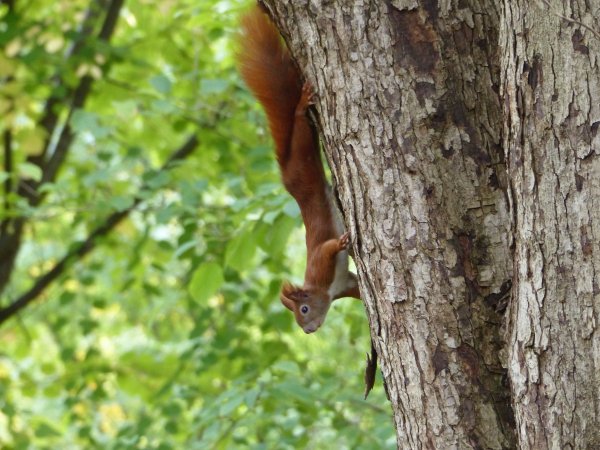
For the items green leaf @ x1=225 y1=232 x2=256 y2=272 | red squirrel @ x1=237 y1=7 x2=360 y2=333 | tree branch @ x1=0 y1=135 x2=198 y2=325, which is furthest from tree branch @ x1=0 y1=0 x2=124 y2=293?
green leaf @ x1=225 y1=232 x2=256 y2=272

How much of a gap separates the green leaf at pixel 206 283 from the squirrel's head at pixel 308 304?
0.32m

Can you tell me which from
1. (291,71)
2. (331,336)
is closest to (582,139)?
(291,71)

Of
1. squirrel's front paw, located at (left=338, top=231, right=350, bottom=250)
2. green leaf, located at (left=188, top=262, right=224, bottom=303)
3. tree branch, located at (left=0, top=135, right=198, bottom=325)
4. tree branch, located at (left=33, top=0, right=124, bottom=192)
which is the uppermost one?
tree branch, located at (left=33, top=0, right=124, bottom=192)

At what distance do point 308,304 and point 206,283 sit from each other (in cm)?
42

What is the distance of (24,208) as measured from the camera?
3877mm

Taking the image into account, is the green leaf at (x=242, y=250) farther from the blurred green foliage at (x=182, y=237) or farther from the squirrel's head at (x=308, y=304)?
the squirrel's head at (x=308, y=304)

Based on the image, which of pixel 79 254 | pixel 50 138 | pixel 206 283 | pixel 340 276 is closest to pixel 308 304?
pixel 340 276

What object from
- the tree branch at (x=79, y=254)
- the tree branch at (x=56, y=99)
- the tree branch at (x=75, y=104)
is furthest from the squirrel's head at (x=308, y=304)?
the tree branch at (x=56, y=99)

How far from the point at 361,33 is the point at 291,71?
82cm

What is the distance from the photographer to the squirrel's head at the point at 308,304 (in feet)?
11.1

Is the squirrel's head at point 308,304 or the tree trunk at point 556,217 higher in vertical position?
the tree trunk at point 556,217

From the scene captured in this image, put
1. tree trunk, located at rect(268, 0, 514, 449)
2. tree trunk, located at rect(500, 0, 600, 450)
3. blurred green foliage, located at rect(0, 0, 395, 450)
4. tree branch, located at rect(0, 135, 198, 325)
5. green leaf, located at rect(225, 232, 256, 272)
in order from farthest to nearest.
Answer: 1. tree branch, located at rect(0, 135, 198, 325)
2. blurred green foliage, located at rect(0, 0, 395, 450)
3. green leaf, located at rect(225, 232, 256, 272)
4. tree trunk, located at rect(268, 0, 514, 449)
5. tree trunk, located at rect(500, 0, 600, 450)

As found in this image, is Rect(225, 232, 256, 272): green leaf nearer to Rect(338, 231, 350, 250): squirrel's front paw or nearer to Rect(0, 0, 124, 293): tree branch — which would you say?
Rect(338, 231, 350, 250): squirrel's front paw

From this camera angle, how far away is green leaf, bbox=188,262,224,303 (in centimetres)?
320
